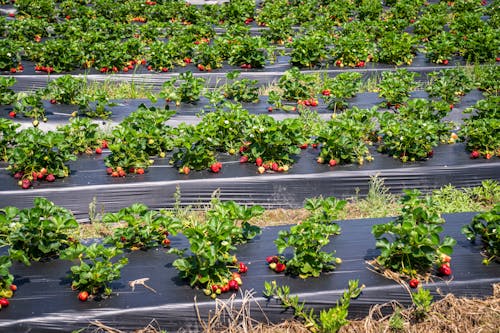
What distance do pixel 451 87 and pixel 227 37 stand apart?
365 centimetres

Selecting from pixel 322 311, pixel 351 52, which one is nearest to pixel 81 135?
pixel 322 311

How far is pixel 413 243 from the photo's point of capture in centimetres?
441

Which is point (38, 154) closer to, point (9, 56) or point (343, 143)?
point (343, 143)

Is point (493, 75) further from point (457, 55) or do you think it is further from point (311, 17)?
point (311, 17)

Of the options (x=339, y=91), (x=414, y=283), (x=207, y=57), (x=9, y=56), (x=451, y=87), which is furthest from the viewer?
(x=207, y=57)

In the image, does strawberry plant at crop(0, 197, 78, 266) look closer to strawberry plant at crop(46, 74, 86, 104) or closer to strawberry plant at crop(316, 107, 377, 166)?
strawberry plant at crop(316, 107, 377, 166)

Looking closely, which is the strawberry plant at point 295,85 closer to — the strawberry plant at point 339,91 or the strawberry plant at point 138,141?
the strawberry plant at point 339,91

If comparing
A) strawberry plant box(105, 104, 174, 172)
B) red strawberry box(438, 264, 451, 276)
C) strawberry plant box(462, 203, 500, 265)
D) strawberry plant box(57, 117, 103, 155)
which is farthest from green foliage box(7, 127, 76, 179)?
strawberry plant box(462, 203, 500, 265)

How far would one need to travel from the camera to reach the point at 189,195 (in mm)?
6141

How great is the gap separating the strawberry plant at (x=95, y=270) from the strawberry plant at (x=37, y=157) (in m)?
1.76

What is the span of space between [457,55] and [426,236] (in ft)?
23.3

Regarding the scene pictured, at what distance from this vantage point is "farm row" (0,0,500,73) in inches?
376

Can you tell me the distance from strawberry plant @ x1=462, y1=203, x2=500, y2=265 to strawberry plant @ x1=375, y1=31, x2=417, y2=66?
559 centimetres

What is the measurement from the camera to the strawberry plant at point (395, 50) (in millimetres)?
10102
